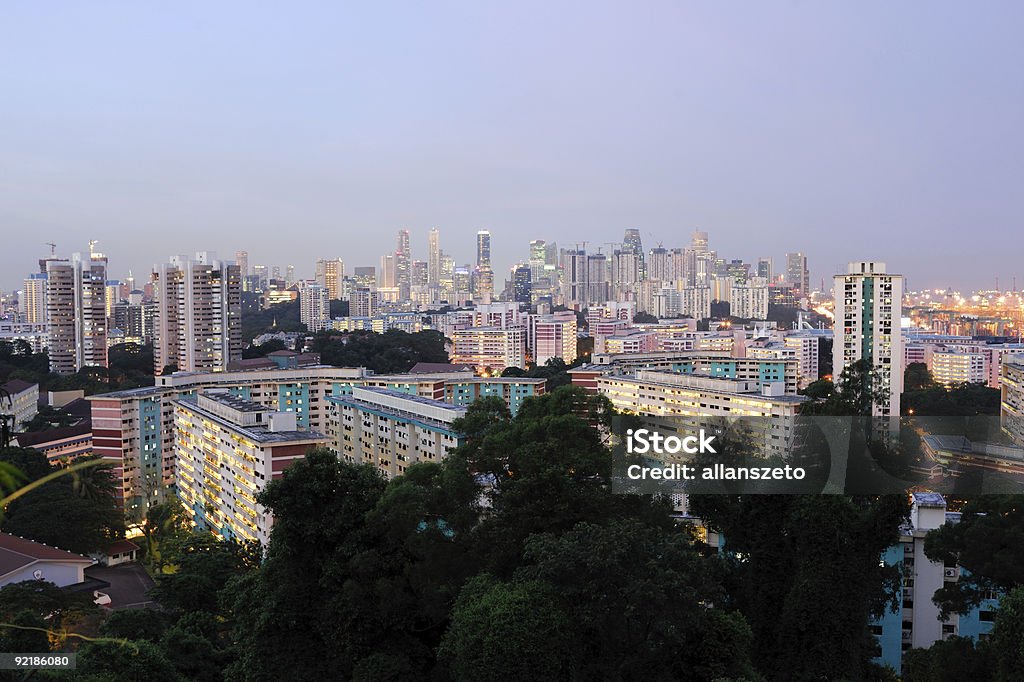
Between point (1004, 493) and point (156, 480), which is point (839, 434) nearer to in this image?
point (1004, 493)

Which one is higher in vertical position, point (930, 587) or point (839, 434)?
point (839, 434)

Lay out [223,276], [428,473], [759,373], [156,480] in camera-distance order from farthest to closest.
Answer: [223,276], [759,373], [156,480], [428,473]

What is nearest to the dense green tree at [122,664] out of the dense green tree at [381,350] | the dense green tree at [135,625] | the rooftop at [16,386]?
the dense green tree at [135,625]

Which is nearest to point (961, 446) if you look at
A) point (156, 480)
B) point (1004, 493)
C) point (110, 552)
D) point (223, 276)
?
point (1004, 493)

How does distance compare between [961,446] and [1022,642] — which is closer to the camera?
[1022,642]

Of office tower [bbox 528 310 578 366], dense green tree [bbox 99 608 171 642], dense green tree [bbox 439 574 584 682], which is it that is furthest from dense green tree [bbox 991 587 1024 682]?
office tower [bbox 528 310 578 366]

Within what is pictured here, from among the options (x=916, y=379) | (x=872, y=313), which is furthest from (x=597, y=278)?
(x=872, y=313)
